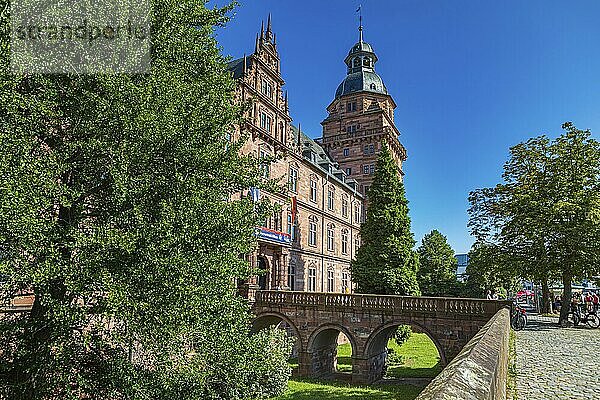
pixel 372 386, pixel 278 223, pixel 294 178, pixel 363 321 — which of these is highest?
pixel 294 178

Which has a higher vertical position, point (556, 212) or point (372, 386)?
point (556, 212)

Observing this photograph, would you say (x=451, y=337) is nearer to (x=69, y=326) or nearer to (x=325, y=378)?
(x=325, y=378)

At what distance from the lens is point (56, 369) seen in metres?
8.62

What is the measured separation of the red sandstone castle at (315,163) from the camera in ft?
99.8

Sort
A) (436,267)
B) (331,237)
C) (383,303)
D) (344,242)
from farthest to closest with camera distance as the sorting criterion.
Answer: (436,267) < (344,242) < (331,237) < (383,303)

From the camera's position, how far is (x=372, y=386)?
82.4 feet

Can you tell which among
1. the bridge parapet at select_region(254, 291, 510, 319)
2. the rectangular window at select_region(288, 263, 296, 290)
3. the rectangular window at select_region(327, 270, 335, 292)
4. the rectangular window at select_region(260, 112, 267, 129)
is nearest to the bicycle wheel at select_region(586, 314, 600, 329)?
the bridge parapet at select_region(254, 291, 510, 319)

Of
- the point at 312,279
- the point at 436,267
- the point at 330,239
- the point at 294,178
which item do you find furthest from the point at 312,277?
the point at 436,267

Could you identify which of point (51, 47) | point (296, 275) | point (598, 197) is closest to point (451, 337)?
point (598, 197)

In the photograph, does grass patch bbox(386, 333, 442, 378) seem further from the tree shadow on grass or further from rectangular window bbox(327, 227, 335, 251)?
rectangular window bbox(327, 227, 335, 251)

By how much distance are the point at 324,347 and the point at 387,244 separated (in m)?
8.67

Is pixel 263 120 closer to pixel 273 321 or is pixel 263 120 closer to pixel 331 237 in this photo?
pixel 273 321

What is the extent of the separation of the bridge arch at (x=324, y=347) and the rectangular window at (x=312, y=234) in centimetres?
1109

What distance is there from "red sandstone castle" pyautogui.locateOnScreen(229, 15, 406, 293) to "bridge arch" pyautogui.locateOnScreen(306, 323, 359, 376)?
528 centimetres
